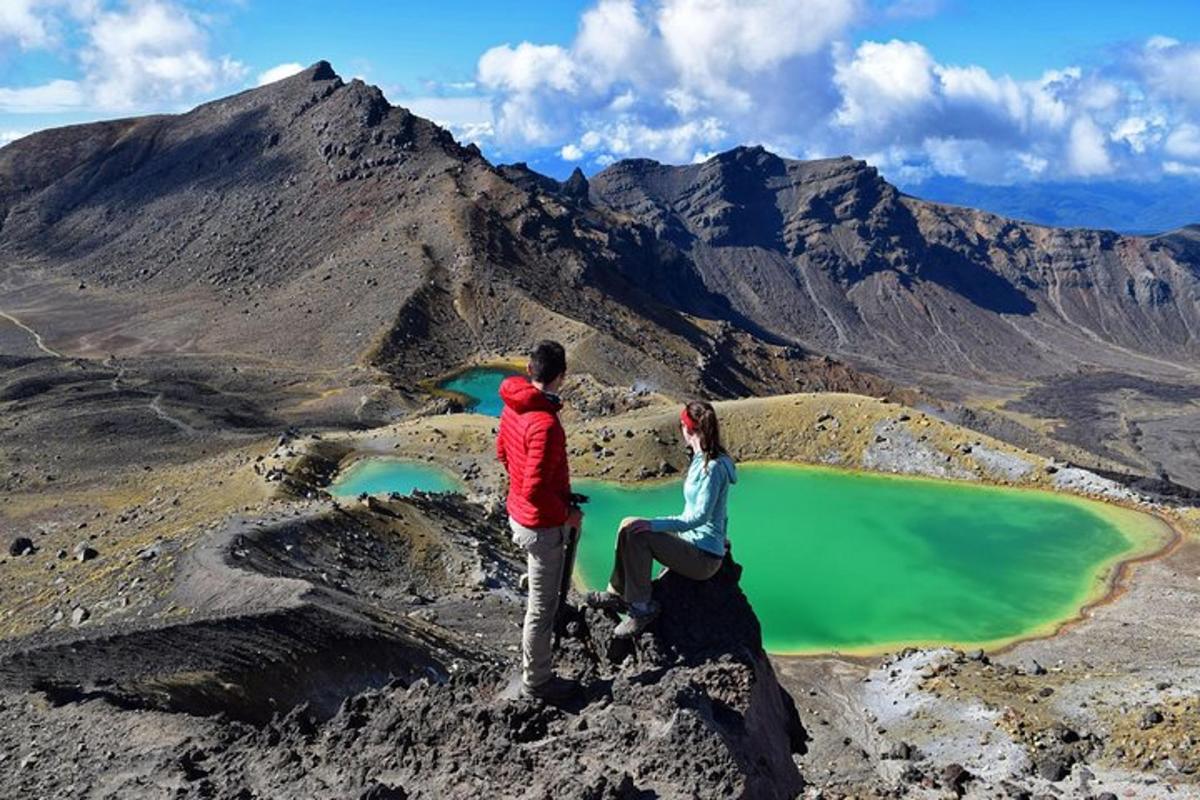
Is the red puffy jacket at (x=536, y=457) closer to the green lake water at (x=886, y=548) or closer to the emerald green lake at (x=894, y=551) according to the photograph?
the green lake water at (x=886, y=548)

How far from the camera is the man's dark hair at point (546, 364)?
36.2ft

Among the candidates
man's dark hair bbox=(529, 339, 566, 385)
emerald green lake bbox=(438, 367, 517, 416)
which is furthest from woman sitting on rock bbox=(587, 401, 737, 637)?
emerald green lake bbox=(438, 367, 517, 416)

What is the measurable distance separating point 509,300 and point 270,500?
59543mm

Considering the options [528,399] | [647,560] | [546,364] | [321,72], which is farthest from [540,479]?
[321,72]

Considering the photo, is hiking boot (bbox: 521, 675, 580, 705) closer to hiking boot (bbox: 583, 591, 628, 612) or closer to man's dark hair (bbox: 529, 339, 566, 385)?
hiking boot (bbox: 583, 591, 628, 612)

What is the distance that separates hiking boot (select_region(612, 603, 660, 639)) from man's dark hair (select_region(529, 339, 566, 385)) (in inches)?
144

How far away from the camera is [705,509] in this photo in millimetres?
12375

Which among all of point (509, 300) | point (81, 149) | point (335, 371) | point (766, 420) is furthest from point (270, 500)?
point (81, 149)

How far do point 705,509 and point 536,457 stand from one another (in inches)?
106

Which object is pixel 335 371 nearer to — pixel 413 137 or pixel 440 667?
pixel 413 137

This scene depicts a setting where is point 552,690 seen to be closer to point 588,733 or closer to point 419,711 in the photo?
point 588,733

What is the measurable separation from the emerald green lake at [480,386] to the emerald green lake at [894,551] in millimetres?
27342

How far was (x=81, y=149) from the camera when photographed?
171625 mm

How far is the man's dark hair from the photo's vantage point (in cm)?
1102
